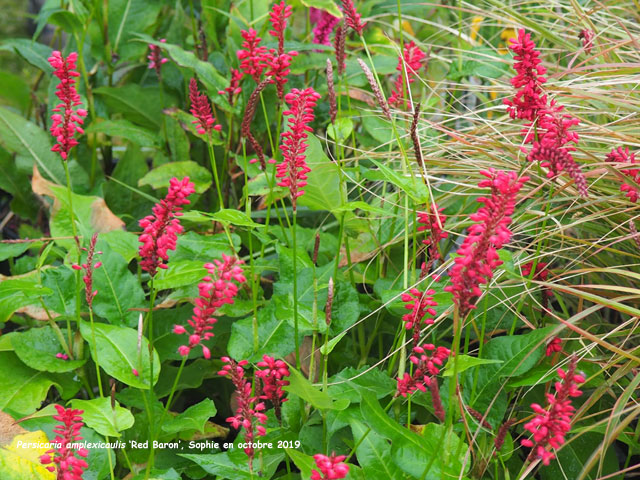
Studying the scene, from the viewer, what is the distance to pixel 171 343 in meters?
1.63

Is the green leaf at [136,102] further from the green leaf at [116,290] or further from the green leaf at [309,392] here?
the green leaf at [309,392]

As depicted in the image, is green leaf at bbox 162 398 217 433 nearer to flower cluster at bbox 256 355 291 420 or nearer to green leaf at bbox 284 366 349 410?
flower cluster at bbox 256 355 291 420

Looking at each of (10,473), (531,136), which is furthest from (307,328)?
(531,136)

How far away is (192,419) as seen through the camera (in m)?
1.34

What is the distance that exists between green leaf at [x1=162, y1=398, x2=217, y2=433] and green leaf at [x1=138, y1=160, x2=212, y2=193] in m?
0.72

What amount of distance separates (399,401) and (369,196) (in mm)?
881

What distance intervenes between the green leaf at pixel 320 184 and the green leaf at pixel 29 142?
1.04 m

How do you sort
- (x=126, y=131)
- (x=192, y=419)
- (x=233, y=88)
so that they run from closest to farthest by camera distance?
(x=192, y=419) < (x=233, y=88) < (x=126, y=131)

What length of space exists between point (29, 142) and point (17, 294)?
34.3 inches

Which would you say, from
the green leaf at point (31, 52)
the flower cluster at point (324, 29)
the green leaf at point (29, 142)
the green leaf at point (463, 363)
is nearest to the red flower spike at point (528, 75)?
the green leaf at point (463, 363)

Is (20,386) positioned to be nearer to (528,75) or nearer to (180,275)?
(180,275)

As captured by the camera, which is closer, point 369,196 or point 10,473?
point 10,473

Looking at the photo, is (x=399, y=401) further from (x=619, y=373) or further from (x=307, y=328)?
(x=619, y=373)

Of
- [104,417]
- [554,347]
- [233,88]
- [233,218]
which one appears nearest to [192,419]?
[104,417]
